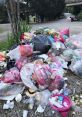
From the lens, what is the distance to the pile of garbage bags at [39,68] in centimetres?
468

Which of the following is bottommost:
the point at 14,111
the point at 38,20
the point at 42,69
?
the point at 38,20

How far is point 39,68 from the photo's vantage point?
4.88 m

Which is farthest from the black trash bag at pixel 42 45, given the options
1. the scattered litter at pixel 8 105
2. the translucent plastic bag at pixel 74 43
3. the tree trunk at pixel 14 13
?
the tree trunk at pixel 14 13

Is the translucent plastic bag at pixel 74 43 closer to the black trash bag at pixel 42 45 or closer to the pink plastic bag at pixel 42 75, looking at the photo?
the black trash bag at pixel 42 45

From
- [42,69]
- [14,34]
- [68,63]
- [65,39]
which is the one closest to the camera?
[42,69]

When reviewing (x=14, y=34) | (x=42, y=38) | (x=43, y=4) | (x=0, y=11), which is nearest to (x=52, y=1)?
(x=43, y=4)

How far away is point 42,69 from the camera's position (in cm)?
485

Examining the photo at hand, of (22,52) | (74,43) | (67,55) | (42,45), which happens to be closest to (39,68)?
(22,52)

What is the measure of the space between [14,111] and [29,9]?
22.5 meters

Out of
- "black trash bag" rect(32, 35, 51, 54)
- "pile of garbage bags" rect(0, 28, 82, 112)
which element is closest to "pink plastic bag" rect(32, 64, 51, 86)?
"pile of garbage bags" rect(0, 28, 82, 112)

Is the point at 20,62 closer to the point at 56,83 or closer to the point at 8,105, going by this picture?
the point at 56,83

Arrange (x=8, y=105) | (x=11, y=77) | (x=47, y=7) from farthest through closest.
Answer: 1. (x=47, y=7)
2. (x=11, y=77)
3. (x=8, y=105)

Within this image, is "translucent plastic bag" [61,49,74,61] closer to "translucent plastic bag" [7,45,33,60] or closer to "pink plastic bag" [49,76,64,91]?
"translucent plastic bag" [7,45,33,60]

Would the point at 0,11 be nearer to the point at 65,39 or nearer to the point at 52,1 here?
the point at 52,1
